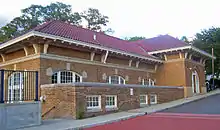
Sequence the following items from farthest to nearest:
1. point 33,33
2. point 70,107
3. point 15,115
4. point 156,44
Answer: point 156,44, point 33,33, point 70,107, point 15,115

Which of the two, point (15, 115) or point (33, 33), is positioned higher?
point (33, 33)

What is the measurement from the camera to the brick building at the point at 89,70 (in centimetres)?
1338

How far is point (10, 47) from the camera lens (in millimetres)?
16719

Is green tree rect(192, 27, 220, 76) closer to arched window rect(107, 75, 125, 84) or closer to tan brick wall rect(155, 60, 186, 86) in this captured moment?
tan brick wall rect(155, 60, 186, 86)

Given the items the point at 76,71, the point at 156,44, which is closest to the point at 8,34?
the point at 156,44

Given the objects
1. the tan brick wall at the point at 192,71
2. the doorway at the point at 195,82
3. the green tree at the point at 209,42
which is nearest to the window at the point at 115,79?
the tan brick wall at the point at 192,71

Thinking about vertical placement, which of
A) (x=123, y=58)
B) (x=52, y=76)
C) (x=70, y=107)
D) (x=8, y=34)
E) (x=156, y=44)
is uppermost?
(x=8, y=34)

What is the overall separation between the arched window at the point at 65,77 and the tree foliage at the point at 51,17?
1017 inches

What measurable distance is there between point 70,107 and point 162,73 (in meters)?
14.8

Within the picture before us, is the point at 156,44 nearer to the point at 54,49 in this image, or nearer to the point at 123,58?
the point at 123,58

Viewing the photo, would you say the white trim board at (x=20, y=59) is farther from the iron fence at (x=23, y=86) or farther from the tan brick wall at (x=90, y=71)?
the iron fence at (x=23, y=86)

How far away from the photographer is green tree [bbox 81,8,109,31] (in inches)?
1833

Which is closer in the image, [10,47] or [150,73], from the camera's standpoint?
[10,47]

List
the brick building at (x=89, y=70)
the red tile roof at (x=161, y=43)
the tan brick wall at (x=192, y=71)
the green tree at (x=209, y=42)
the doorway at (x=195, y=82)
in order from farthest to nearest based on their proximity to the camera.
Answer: the green tree at (x=209, y=42) → the doorway at (x=195, y=82) → the red tile roof at (x=161, y=43) → the tan brick wall at (x=192, y=71) → the brick building at (x=89, y=70)
